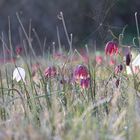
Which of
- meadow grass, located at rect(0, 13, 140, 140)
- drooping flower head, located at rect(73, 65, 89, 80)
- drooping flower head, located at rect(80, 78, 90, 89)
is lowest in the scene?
meadow grass, located at rect(0, 13, 140, 140)

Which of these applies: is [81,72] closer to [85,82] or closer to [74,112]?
[85,82]

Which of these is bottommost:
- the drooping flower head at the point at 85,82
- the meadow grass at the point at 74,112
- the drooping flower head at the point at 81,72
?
the meadow grass at the point at 74,112

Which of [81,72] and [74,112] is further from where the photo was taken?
[81,72]

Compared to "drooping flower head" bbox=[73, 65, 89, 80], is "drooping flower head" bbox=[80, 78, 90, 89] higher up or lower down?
lower down

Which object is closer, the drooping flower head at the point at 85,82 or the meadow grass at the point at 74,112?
the meadow grass at the point at 74,112

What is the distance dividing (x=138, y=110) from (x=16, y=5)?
12876mm

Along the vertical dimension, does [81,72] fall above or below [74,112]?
above

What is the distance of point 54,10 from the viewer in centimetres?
1436

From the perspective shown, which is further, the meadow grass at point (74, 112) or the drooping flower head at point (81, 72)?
the drooping flower head at point (81, 72)

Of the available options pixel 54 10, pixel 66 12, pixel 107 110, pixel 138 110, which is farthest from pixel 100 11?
pixel 54 10

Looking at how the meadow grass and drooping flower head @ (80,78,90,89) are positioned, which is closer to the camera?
the meadow grass

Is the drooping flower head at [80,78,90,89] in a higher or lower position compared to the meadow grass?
higher

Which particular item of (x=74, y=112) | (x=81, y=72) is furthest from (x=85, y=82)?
(x=74, y=112)

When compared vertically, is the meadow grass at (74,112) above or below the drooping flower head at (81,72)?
below
